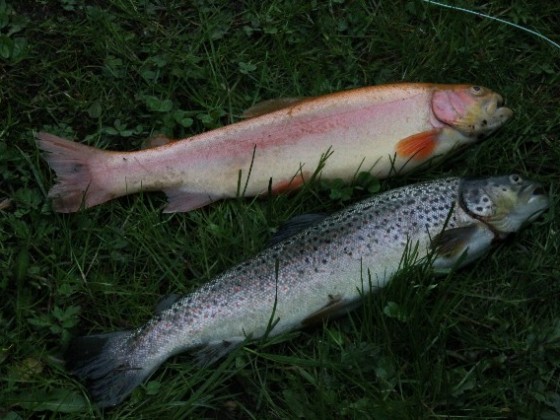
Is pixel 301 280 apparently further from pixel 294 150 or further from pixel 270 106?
pixel 270 106

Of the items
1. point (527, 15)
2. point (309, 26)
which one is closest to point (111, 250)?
point (309, 26)

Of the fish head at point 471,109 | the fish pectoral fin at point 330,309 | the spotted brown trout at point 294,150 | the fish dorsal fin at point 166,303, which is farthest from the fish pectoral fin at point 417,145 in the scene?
the fish dorsal fin at point 166,303

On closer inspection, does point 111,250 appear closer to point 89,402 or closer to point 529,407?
point 89,402

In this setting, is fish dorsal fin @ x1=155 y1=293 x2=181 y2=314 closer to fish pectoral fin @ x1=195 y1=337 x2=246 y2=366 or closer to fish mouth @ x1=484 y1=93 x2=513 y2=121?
fish pectoral fin @ x1=195 y1=337 x2=246 y2=366

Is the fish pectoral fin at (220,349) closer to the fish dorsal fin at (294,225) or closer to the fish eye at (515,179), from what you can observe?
the fish dorsal fin at (294,225)

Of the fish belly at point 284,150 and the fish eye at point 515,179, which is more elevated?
the fish belly at point 284,150
